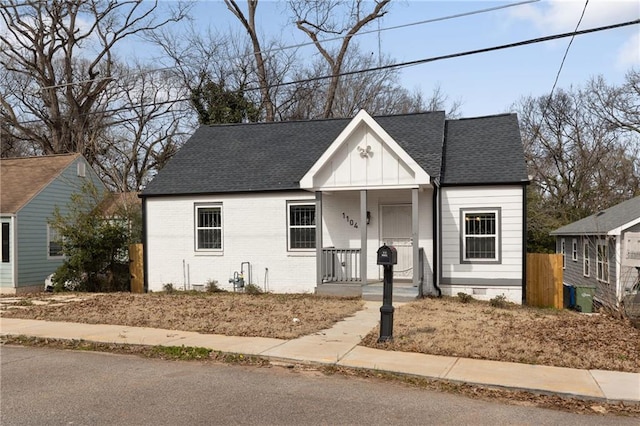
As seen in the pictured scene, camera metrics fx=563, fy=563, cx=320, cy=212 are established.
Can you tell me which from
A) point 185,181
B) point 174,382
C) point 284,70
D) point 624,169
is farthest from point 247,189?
point 624,169

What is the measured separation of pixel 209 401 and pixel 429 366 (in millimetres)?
3062

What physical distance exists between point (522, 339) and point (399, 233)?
315 inches

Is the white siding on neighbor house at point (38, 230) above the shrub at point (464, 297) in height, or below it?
above

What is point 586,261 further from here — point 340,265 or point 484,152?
point 340,265

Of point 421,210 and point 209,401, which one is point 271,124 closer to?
point 421,210

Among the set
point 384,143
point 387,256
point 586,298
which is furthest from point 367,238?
point 387,256

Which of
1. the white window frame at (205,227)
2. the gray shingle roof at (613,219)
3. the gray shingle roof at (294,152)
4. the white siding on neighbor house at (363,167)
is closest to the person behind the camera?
the white siding on neighbor house at (363,167)

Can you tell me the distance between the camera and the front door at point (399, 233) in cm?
1672

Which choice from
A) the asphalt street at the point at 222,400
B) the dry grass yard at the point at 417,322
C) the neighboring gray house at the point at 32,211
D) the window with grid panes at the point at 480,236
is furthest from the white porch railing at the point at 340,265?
the neighboring gray house at the point at 32,211

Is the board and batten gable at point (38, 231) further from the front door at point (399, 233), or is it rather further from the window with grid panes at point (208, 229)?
the front door at point (399, 233)

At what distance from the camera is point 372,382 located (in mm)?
7102

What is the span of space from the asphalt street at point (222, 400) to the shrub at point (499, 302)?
340 inches

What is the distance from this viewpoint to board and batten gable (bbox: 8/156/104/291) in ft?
68.4

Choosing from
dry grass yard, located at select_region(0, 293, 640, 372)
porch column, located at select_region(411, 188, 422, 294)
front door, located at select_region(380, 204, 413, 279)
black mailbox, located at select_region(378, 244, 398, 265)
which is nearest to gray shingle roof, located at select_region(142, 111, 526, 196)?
porch column, located at select_region(411, 188, 422, 294)
